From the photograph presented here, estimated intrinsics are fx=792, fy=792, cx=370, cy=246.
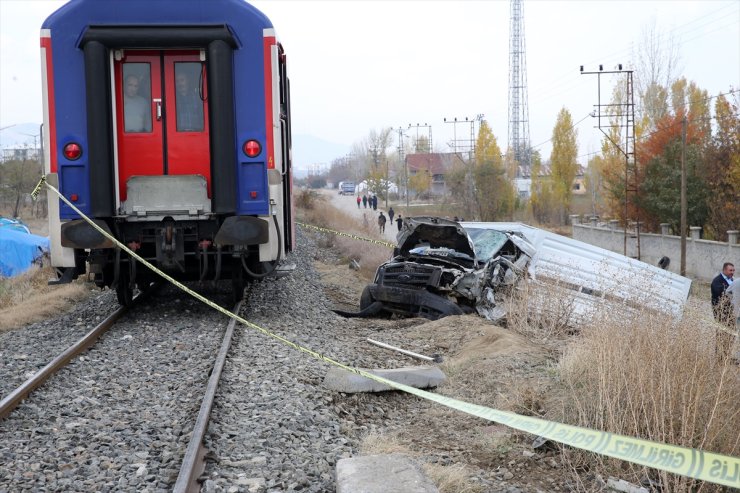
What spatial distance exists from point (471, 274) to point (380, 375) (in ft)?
15.3

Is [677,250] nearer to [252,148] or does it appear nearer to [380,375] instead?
[252,148]

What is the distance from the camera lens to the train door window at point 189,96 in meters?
9.68

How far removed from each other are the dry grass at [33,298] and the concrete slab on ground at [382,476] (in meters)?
7.50

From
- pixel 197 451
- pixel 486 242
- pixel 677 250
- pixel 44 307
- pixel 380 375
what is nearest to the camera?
pixel 197 451

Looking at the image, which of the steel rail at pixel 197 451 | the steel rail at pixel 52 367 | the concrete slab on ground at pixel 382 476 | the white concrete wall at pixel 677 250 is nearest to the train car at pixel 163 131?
the steel rail at pixel 52 367

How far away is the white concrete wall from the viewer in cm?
3098

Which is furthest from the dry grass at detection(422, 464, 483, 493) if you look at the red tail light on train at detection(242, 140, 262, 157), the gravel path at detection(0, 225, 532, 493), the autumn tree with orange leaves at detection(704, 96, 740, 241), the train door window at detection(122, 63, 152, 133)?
the autumn tree with orange leaves at detection(704, 96, 740, 241)

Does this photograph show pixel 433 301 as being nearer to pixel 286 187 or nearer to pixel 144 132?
pixel 286 187

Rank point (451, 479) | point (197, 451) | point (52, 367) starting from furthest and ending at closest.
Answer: point (52, 367)
point (197, 451)
point (451, 479)

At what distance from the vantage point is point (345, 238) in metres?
25.2

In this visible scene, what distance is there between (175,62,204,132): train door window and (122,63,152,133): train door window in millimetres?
349

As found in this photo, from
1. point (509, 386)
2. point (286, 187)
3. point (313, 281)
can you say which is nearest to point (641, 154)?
point (313, 281)

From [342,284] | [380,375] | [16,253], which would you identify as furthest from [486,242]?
[16,253]

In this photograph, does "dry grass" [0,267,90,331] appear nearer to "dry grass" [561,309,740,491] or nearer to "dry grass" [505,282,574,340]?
"dry grass" [505,282,574,340]
